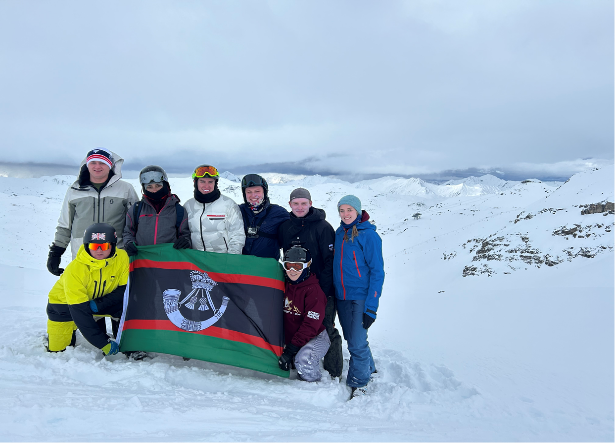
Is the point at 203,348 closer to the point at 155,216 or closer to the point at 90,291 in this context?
the point at 90,291

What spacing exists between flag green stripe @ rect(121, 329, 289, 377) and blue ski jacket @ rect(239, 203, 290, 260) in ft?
4.90

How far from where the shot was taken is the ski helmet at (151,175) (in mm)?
4992

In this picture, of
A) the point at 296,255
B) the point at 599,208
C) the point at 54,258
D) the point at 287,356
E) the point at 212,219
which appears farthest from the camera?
the point at 599,208

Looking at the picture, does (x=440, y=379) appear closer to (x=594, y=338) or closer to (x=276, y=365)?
(x=276, y=365)

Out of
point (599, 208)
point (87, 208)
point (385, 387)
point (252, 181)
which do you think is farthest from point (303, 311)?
point (599, 208)

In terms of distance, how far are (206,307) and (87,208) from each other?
8.47ft

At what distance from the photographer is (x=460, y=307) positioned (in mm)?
10875

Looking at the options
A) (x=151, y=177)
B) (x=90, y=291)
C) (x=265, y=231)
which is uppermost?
(x=151, y=177)

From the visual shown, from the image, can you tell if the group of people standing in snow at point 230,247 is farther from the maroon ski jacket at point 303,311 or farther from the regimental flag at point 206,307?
the regimental flag at point 206,307

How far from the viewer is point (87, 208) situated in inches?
205

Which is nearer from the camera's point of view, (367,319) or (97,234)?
(97,234)

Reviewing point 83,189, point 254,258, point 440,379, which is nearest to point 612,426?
point 440,379

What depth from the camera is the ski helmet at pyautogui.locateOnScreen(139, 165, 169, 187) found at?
16.4 ft

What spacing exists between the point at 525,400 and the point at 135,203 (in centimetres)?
661
